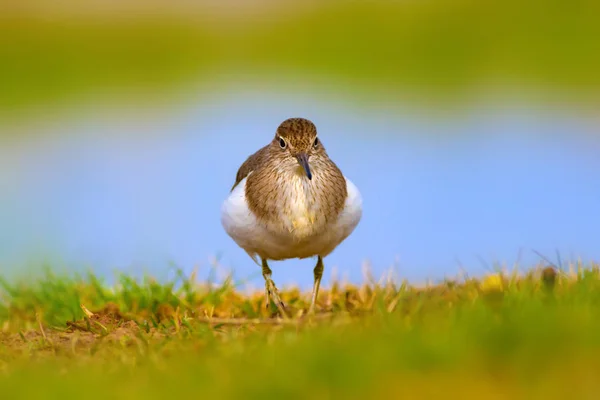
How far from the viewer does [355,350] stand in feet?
14.0

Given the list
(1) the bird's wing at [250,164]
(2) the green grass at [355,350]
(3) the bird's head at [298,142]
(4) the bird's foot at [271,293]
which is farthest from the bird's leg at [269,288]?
(3) the bird's head at [298,142]

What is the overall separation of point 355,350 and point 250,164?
363 cm

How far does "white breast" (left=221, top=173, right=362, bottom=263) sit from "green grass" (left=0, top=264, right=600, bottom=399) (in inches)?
22.7

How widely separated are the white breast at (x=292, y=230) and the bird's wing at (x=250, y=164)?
267mm

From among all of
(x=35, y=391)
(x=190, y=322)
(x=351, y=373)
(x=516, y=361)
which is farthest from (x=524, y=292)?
(x=35, y=391)

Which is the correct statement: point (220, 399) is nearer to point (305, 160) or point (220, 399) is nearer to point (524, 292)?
point (524, 292)

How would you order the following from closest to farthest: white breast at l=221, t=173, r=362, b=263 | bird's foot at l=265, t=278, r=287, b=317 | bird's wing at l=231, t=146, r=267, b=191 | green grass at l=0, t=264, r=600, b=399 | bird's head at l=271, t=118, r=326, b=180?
green grass at l=0, t=264, r=600, b=399, white breast at l=221, t=173, r=362, b=263, bird's head at l=271, t=118, r=326, b=180, bird's foot at l=265, t=278, r=287, b=317, bird's wing at l=231, t=146, r=267, b=191

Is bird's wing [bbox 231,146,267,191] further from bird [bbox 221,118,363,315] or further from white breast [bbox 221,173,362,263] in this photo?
white breast [bbox 221,173,362,263]

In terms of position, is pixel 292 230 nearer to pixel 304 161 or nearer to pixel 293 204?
pixel 293 204

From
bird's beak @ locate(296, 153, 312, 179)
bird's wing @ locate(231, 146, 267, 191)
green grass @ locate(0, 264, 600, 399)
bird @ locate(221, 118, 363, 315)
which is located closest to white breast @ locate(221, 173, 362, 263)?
bird @ locate(221, 118, 363, 315)

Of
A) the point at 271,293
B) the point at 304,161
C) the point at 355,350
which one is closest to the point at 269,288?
the point at 271,293

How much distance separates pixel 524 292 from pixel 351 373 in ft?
6.11

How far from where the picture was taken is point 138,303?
711 cm

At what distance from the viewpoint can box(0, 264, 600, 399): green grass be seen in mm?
3996
